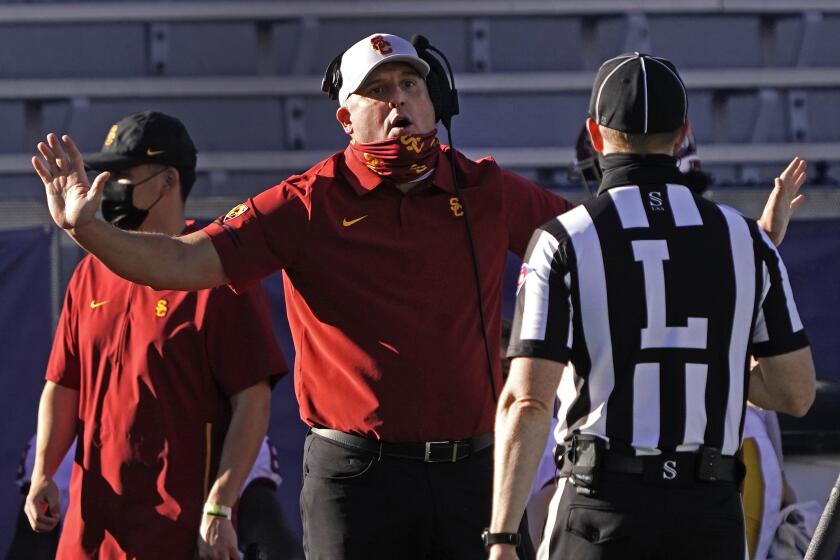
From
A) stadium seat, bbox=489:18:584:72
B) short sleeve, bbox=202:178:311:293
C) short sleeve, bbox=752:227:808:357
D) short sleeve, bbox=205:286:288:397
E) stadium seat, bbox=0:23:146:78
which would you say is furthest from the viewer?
stadium seat, bbox=489:18:584:72

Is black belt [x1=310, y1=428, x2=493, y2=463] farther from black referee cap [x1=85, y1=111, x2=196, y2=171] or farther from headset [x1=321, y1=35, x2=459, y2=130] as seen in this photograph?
black referee cap [x1=85, y1=111, x2=196, y2=171]

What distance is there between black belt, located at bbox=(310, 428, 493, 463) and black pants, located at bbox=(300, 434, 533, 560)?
0.03ft

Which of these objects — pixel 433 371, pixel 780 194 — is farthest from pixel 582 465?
pixel 780 194

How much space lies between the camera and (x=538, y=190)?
10.9ft

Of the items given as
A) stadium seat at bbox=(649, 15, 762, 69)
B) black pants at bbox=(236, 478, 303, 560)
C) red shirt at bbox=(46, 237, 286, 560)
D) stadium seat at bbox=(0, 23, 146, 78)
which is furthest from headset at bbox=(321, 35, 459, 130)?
stadium seat at bbox=(649, 15, 762, 69)

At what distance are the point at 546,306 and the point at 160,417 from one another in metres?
1.32

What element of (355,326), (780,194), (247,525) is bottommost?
(247,525)

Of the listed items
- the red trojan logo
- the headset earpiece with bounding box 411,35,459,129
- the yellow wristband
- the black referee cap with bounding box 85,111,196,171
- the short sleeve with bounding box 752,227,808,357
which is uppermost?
the red trojan logo

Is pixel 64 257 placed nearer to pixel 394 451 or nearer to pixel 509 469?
pixel 394 451

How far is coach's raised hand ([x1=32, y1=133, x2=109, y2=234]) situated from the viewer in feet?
9.25

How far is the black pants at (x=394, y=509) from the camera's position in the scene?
2959mm

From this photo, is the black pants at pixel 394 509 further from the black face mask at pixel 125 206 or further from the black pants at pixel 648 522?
the black face mask at pixel 125 206

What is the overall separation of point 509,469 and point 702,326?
395 millimetres

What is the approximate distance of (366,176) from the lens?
3.15 meters
